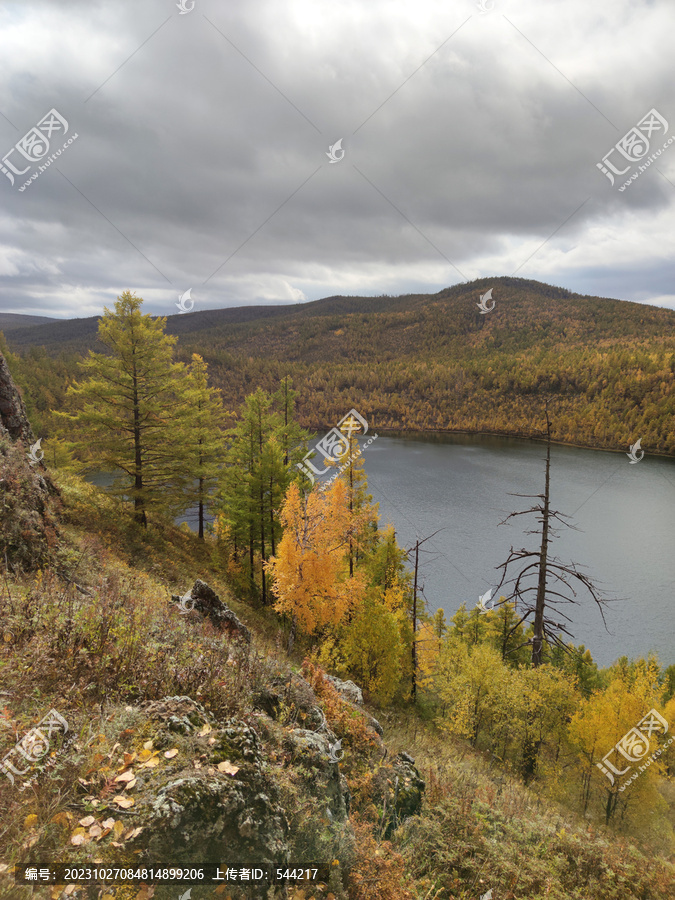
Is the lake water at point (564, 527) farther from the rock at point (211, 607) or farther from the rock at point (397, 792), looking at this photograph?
the rock at point (211, 607)

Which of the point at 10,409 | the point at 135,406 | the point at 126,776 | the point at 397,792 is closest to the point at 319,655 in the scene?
the point at 397,792

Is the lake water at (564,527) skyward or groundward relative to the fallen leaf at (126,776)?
groundward

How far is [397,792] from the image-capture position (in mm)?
6090

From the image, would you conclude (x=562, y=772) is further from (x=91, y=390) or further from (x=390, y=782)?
(x=91, y=390)

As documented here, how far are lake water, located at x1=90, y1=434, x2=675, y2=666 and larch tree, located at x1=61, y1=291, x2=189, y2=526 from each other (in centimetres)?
1127

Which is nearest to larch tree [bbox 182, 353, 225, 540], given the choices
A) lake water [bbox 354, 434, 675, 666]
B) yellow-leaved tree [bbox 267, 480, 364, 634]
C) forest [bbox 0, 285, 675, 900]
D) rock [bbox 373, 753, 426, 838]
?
forest [bbox 0, 285, 675, 900]

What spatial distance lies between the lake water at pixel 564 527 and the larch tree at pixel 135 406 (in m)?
11.3

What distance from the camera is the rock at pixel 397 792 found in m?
5.71

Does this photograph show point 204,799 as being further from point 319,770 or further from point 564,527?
point 564,527

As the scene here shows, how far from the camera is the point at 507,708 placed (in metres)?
18.0

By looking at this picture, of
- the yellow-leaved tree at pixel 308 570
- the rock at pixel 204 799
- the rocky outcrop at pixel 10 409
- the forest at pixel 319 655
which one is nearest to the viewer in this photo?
the rock at pixel 204 799

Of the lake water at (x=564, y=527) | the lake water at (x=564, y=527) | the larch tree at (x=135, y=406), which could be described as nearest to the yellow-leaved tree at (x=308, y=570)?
the larch tree at (x=135, y=406)

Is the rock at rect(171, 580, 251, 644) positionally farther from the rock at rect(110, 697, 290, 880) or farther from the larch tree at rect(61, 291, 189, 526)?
the larch tree at rect(61, 291, 189, 526)

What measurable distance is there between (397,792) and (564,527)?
5276cm
